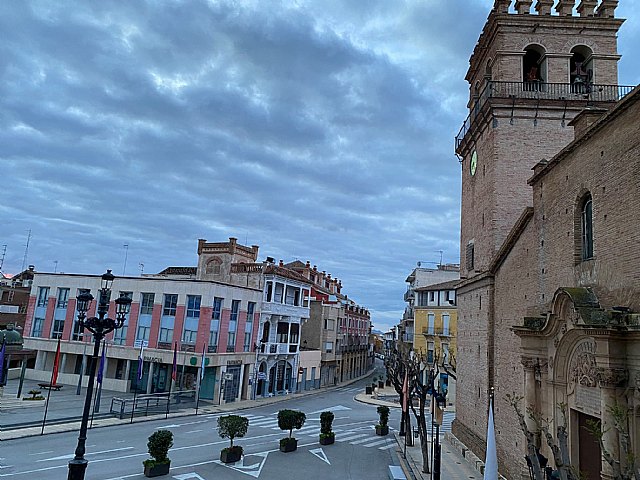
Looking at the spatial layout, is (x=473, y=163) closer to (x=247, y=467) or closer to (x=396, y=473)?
(x=396, y=473)

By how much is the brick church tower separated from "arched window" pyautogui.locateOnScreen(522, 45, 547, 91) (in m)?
0.04

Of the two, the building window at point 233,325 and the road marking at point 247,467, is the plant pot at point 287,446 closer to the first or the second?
the road marking at point 247,467

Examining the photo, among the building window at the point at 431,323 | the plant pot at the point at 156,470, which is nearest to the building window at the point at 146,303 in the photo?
the plant pot at the point at 156,470

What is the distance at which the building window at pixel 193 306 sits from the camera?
39284 millimetres

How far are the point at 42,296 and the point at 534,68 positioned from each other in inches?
1643

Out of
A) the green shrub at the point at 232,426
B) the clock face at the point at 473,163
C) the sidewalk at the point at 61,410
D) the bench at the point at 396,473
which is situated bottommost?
the sidewalk at the point at 61,410

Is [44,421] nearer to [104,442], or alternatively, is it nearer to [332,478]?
[104,442]

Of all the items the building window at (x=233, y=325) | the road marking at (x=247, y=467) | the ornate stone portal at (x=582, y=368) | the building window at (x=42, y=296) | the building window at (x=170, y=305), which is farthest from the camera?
the building window at (x=42, y=296)

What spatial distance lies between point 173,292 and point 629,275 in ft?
111

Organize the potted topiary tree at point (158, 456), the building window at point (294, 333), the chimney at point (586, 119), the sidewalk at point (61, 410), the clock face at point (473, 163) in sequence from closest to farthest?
the chimney at point (586, 119) < the potted topiary tree at point (158, 456) < the clock face at point (473, 163) < the sidewalk at point (61, 410) < the building window at point (294, 333)

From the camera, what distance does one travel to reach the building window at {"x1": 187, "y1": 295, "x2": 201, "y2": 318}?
129 feet

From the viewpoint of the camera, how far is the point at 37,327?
44.9 m

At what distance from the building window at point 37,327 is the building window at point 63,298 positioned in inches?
88.6

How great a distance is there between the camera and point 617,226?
40.5 feet
